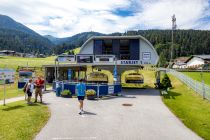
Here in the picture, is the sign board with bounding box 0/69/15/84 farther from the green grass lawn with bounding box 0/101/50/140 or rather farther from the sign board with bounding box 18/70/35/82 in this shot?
the sign board with bounding box 18/70/35/82

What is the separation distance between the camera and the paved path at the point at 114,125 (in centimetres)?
1260

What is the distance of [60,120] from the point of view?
15.8m

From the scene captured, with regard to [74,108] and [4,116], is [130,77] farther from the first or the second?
[4,116]

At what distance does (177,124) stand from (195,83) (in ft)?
54.9

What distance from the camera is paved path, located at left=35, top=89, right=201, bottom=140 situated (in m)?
12.6

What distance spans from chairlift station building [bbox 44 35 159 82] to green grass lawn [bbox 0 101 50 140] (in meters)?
15.4

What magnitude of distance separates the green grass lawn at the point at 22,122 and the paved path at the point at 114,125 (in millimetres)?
456

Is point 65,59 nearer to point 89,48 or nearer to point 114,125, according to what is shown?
point 89,48

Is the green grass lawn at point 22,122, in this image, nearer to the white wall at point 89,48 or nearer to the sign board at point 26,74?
the sign board at point 26,74

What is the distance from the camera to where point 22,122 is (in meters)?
14.5

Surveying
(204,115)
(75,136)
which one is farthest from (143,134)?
(204,115)

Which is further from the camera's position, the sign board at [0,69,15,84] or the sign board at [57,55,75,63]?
the sign board at [57,55,75,63]

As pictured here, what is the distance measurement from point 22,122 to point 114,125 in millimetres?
4894

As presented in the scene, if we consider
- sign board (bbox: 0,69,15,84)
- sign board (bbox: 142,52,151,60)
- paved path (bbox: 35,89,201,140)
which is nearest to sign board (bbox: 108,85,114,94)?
paved path (bbox: 35,89,201,140)
